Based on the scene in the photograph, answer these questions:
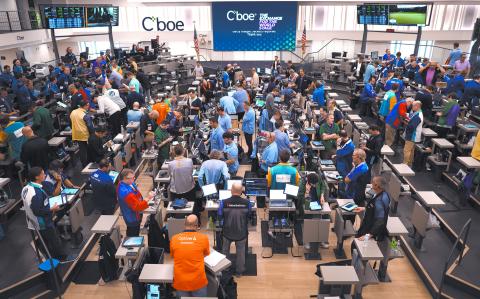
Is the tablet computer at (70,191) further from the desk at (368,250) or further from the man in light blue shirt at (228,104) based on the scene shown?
the man in light blue shirt at (228,104)

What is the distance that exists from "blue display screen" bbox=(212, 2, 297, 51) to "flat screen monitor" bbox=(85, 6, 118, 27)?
5.11m

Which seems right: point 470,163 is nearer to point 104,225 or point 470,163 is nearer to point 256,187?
point 256,187

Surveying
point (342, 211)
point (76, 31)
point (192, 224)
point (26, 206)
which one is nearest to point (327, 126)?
point (342, 211)

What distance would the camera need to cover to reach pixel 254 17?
1936 cm

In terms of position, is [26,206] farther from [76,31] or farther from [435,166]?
[76,31]

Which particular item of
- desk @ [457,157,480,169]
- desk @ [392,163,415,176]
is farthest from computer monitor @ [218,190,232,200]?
A: desk @ [457,157,480,169]

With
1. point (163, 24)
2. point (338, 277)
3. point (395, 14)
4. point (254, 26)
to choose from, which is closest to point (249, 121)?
point (338, 277)

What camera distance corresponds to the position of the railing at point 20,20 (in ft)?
59.6

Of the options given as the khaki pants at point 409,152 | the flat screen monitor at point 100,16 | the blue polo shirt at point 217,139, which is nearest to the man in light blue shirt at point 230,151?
the blue polo shirt at point 217,139

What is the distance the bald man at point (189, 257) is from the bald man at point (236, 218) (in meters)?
1.04

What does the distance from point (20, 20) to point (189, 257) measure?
18833 millimetres

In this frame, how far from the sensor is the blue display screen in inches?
757

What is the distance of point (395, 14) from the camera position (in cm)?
1512

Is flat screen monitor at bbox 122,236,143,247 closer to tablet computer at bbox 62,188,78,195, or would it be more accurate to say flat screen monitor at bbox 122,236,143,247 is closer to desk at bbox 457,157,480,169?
tablet computer at bbox 62,188,78,195
